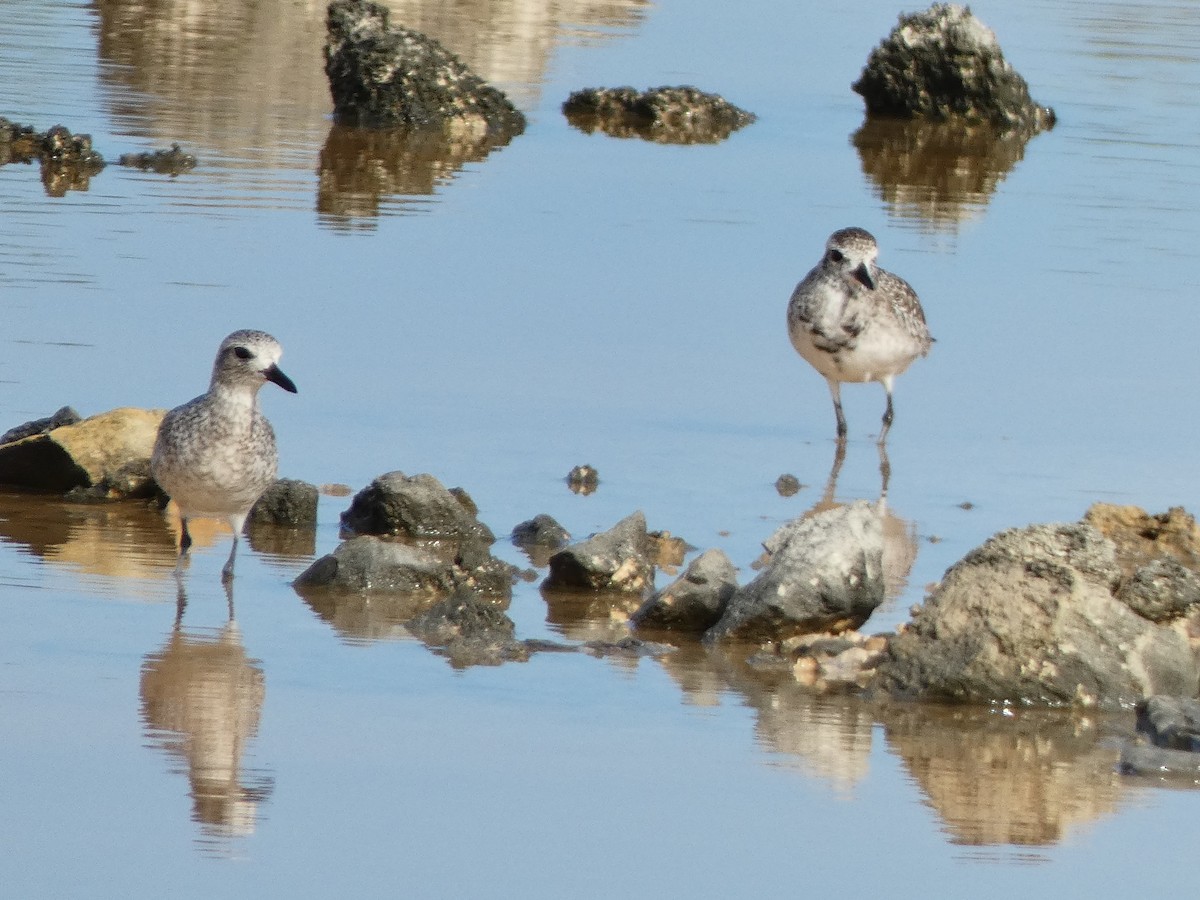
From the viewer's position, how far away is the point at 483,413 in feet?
42.5

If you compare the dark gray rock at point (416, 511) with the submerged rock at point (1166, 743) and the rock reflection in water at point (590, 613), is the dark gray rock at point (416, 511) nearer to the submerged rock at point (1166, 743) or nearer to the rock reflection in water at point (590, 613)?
the rock reflection in water at point (590, 613)

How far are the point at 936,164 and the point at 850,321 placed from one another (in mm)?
11049

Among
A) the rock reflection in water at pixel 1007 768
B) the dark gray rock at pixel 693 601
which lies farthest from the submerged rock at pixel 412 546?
the rock reflection in water at pixel 1007 768

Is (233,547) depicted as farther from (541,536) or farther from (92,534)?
(541,536)

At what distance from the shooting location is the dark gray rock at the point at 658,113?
24.8 m

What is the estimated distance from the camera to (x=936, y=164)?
23953mm

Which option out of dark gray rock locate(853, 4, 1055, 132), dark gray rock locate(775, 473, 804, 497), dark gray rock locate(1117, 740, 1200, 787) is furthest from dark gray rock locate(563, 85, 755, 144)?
dark gray rock locate(1117, 740, 1200, 787)

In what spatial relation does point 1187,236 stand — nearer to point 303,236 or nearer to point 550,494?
point 303,236

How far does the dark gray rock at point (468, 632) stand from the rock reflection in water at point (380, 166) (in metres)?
9.19

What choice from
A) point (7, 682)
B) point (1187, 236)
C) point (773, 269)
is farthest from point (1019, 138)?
point (7, 682)

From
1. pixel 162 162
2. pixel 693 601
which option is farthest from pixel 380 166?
pixel 693 601

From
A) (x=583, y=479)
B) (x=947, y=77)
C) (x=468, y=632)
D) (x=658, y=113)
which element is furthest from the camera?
(x=947, y=77)

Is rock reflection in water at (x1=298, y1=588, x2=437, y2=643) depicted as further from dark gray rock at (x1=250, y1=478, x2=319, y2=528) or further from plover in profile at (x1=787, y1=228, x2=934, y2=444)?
plover in profile at (x1=787, y1=228, x2=934, y2=444)

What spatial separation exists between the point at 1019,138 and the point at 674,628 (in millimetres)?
17398
